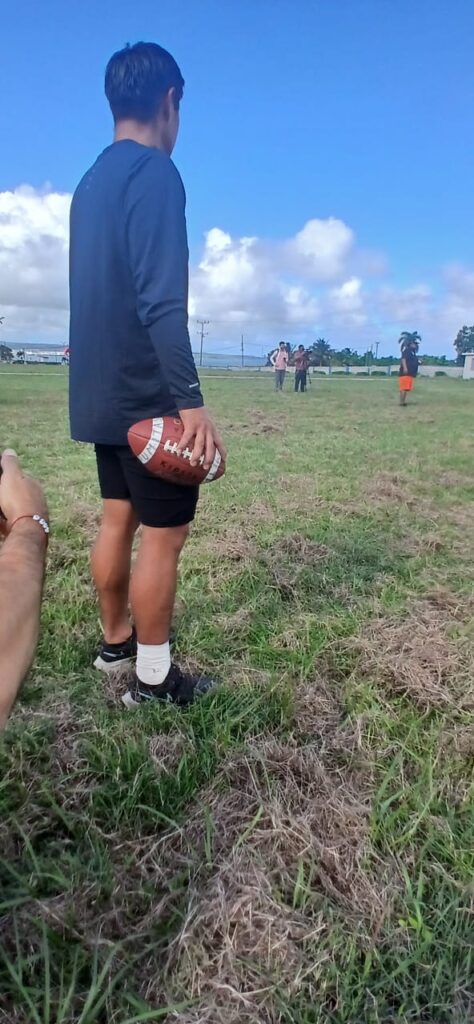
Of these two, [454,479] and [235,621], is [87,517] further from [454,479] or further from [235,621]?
[454,479]

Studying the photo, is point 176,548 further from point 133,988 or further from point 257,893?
point 133,988

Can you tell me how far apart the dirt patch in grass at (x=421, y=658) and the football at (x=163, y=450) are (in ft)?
3.12

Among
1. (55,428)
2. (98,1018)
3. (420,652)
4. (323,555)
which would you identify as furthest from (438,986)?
(55,428)

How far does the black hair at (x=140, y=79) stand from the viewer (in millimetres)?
1664

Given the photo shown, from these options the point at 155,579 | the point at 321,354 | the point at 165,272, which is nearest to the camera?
the point at 165,272

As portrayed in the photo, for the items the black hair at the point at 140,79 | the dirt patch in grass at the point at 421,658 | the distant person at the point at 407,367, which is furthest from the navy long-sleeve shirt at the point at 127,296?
the distant person at the point at 407,367

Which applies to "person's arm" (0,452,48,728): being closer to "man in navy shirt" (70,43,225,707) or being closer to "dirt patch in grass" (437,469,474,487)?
"man in navy shirt" (70,43,225,707)

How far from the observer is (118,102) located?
1.72 m

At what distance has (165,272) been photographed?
1.54m

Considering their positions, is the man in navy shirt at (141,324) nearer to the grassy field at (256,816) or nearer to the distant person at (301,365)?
the grassy field at (256,816)

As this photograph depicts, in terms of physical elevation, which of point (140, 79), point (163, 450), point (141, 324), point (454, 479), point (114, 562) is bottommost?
point (454, 479)

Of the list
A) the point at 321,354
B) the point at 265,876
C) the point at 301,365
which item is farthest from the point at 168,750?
the point at 321,354

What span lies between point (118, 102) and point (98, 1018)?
2143mm

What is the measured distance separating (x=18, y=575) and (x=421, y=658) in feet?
4.97
